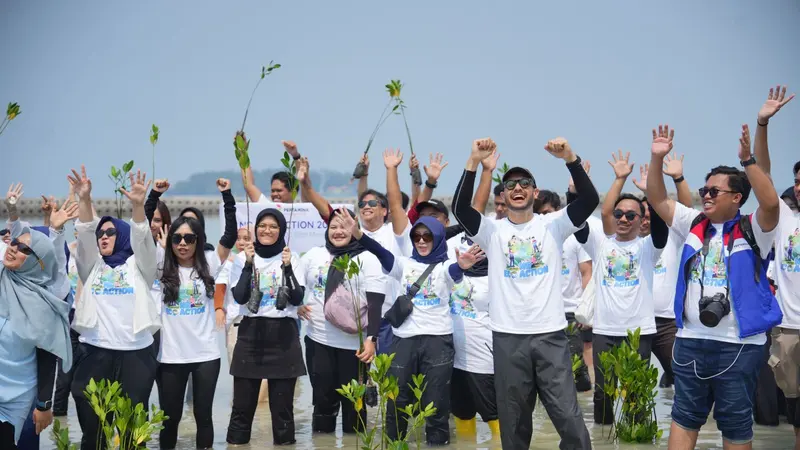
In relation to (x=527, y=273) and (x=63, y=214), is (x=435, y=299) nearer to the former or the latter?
(x=527, y=273)

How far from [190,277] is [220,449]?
1.50 m

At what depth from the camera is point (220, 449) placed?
26.7 ft

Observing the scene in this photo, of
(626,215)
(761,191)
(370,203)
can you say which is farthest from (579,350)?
(761,191)

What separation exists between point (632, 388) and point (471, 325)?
4.63ft

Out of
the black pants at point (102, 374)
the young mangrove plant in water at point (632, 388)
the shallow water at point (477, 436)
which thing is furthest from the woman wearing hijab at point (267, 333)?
the young mangrove plant in water at point (632, 388)

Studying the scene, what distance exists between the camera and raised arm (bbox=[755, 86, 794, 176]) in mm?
6180

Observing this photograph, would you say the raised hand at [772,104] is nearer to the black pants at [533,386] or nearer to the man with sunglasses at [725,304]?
the man with sunglasses at [725,304]

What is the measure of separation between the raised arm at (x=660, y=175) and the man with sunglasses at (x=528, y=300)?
18.1 inches

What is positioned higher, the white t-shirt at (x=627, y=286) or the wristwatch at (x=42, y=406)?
the white t-shirt at (x=627, y=286)

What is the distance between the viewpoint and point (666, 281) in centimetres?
909

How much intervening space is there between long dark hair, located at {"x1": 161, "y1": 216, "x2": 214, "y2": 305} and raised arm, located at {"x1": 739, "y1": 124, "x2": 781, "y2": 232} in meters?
4.17

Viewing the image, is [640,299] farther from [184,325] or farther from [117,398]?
[117,398]

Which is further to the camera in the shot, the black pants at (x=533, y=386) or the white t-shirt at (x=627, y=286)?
the white t-shirt at (x=627, y=286)

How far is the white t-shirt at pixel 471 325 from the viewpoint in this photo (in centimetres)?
820
